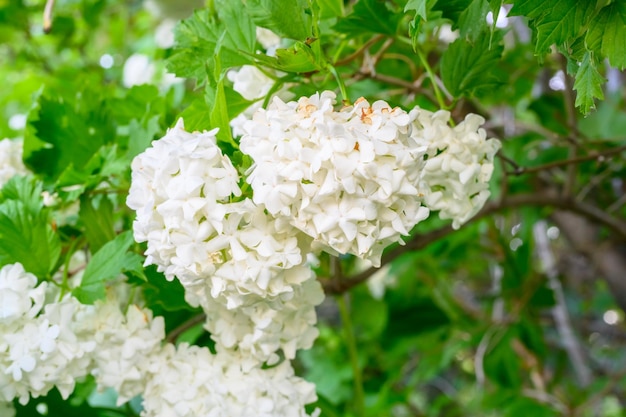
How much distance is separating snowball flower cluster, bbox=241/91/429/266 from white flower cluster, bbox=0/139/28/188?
16.5 inches

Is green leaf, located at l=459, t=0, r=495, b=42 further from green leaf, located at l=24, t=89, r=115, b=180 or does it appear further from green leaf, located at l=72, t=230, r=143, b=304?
green leaf, located at l=24, t=89, r=115, b=180

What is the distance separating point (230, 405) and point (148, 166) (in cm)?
25

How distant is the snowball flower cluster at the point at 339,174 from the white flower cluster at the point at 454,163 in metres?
0.09

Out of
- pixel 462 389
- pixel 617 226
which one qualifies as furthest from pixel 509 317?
pixel 462 389

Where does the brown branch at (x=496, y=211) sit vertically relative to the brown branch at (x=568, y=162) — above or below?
below

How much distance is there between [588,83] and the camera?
51 cm

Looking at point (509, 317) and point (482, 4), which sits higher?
point (482, 4)

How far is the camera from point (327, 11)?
69cm

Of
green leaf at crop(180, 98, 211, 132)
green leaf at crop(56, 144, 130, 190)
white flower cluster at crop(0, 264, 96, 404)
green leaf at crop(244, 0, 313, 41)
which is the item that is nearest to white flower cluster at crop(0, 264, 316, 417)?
white flower cluster at crop(0, 264, 96, 404)

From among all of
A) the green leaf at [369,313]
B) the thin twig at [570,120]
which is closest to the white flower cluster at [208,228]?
the thin twig at [570,120]

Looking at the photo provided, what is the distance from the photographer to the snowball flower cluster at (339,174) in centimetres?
49

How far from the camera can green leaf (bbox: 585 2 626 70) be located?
51 centimetres

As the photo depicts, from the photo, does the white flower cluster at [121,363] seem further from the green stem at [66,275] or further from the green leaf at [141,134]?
the green leaf at [141,134]

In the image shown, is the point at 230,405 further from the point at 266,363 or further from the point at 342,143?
the point at 342,143
